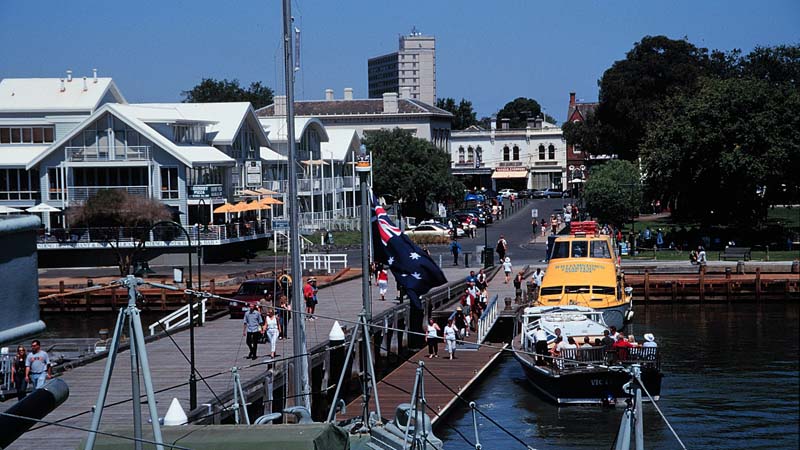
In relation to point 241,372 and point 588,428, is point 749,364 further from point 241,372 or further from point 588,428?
point 241,372

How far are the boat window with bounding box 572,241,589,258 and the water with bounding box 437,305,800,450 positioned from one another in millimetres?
4594

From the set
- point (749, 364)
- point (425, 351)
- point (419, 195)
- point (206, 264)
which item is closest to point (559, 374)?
point (749, 364)

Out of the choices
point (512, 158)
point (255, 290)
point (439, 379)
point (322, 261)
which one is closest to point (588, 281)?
point (439, 379)

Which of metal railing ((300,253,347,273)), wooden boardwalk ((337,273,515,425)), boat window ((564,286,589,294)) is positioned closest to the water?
wooden boardwalk ((337,273,515,425))

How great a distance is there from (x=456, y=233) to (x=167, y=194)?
20.2m

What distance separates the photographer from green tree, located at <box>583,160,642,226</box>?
73.1 metres

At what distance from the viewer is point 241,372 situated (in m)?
25.5

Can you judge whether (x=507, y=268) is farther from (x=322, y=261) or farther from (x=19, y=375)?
(x=19, y=375)

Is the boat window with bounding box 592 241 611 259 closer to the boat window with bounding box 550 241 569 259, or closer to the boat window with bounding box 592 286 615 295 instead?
the boat window with bounding box 550 241 569 259

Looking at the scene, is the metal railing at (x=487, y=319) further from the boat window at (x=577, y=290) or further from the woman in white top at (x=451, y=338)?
the woman in white top at (x=451, y=338)

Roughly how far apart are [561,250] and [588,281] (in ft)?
A: 11.8

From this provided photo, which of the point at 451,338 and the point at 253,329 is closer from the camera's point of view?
the point at 253,329

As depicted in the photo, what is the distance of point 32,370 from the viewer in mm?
22219

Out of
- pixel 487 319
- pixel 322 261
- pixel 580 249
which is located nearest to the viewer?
pixel 487 319
